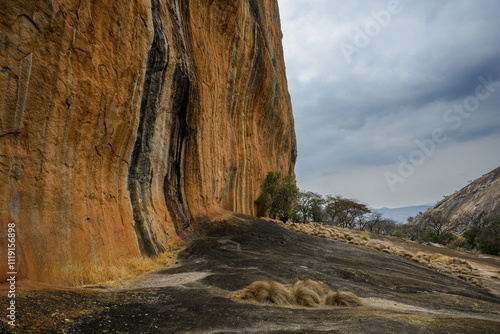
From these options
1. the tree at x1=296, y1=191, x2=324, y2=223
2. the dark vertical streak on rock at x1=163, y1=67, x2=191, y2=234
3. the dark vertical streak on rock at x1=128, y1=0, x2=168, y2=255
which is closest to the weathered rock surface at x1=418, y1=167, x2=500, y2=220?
the tree at x1=296, y1=191, x2=324, y2=223

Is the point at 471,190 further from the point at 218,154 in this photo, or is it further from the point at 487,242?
the point at 218,154

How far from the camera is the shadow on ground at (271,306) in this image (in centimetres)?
360

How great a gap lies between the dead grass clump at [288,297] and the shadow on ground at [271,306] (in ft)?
0.89

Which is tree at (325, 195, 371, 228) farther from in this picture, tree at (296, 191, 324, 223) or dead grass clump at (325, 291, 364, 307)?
dead grass clump at (325, 291, 364, 307)

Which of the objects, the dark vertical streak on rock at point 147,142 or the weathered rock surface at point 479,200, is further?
the weathered rock surface at point 479,200

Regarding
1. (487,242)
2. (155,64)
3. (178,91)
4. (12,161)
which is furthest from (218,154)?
(487,242)

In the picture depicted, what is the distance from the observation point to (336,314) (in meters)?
4.32

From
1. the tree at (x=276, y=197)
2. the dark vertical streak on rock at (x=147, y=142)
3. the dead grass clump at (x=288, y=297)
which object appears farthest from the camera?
the tree at (x=276, y=197)

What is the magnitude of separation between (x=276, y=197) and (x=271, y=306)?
16296 millimetres

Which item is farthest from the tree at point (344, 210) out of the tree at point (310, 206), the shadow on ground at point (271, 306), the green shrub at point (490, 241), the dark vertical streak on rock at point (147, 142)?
the dark vertical streak on rock at point (147, 142)

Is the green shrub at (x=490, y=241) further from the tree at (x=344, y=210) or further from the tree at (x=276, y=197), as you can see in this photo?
the tree at (x=276, y=197)

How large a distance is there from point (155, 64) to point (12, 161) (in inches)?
197

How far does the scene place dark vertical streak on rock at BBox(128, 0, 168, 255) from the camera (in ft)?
26.4

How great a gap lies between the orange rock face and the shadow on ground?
140 centimetres
